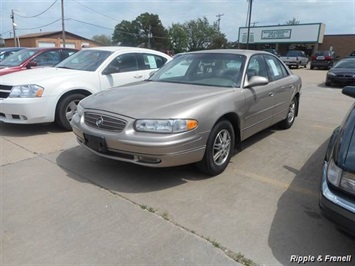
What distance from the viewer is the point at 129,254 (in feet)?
8.02

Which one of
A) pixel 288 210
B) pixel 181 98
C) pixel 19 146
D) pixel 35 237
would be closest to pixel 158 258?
pixel 35 237

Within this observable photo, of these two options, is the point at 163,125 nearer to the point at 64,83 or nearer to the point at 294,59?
the point at 64,83

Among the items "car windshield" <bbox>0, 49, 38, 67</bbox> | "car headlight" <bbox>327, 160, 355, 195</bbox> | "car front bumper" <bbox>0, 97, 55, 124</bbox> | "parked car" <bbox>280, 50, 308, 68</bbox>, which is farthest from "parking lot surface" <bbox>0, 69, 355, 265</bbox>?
"parked car" <bbox>280, 50, 308, 68</bbox>

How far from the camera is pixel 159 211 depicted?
3066mm

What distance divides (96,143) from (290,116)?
4.15 metres

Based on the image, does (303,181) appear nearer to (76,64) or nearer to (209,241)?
(209,241)

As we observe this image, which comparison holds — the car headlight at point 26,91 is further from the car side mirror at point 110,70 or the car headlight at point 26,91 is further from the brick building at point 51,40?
the brick building at point 51,40

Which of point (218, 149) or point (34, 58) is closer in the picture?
point (218, 149)

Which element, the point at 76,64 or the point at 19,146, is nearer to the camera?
the point at 19,146

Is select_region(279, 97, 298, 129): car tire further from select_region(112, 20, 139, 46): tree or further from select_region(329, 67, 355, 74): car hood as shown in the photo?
select_region(112, 20, 139, 46): tree

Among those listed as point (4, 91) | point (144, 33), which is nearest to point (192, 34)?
point (144, 33)

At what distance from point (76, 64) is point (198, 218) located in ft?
15.6

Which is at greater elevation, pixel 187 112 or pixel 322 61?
pixel 187 112

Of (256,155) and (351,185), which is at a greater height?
(351,185)
